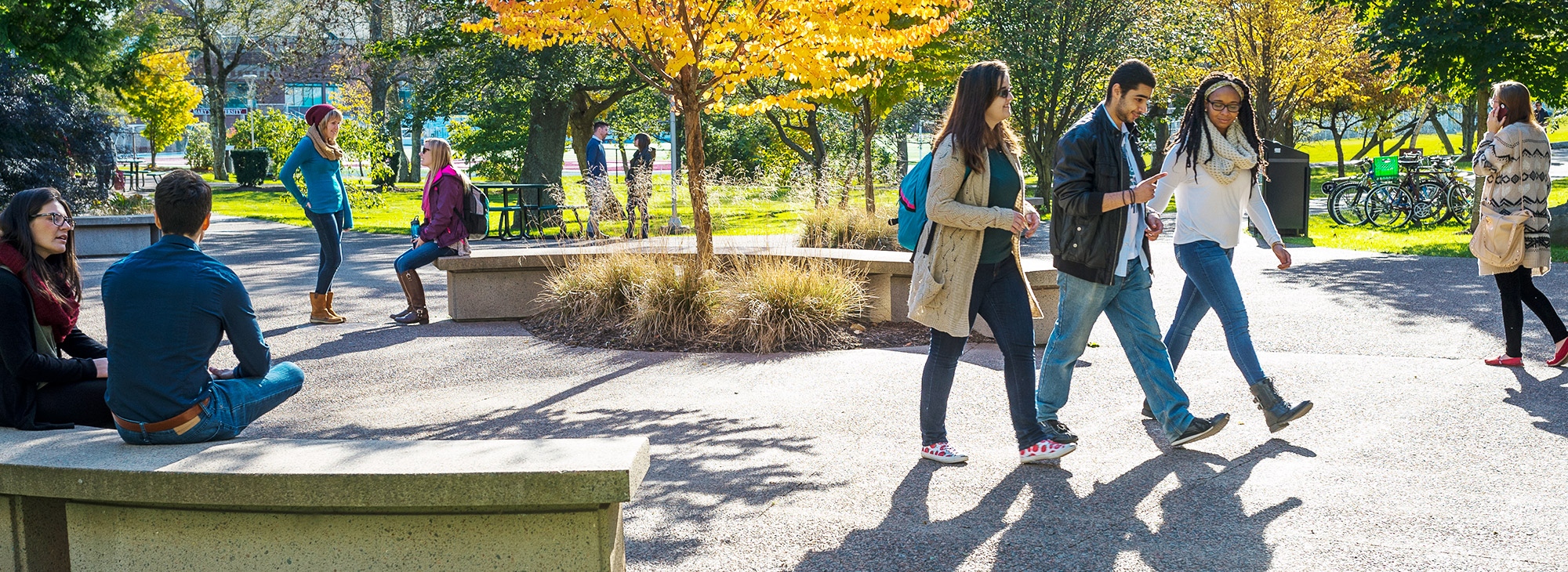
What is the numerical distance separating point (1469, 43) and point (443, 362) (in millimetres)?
11810

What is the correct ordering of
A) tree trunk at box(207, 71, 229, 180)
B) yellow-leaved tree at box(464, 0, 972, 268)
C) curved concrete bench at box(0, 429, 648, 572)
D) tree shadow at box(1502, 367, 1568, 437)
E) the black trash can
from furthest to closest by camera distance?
tree trunk at box(207, 71, 229, 180)
the black trash can
yellow-leaved tree at box(464, 0, 972, 268)
tree shadow at box(1502, 367, 1568, 437)
curved concrete bench at box(0, 429, 648, 572)

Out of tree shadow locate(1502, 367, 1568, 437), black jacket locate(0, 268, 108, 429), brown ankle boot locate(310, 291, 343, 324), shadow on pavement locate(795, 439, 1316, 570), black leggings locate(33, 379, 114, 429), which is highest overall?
black jacket locate(0, 268, 108, 429)

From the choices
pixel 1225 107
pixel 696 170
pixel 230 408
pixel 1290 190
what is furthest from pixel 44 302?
pixel 1290 190

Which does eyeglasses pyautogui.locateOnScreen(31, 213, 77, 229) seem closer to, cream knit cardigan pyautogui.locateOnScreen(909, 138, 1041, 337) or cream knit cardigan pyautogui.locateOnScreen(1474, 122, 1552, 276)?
cream knit cardigan pyautogui.locateOnScreen(909, 138, 1041, 337)

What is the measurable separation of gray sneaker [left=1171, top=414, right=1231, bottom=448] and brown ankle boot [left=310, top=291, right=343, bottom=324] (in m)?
6.55

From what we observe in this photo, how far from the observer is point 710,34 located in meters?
8.97

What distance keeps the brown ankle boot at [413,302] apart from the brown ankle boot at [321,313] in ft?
1.49

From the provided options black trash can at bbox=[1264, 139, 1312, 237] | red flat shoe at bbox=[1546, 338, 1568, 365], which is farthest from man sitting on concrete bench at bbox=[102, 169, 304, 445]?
black trash can at bbox=[1264, 139, 1312, 237]

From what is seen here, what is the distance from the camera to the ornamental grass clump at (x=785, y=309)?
7.54 m

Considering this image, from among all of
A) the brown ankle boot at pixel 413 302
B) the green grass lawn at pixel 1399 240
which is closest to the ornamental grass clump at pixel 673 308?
the brown ankle boot at pixel 413 302

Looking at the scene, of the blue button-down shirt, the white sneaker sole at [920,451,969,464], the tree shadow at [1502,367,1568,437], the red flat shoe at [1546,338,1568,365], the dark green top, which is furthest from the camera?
the red flat shoe at [1546,338,1568,365]

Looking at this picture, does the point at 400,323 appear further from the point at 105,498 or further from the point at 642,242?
the point at 105,498

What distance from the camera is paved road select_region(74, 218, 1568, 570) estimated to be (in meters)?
3.79

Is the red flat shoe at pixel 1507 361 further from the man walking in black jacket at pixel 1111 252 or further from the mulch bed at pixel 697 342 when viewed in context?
the mulch bed at pixel 697 342
